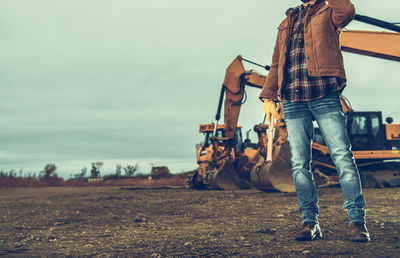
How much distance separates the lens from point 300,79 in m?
3.05

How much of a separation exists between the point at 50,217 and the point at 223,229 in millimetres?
3110

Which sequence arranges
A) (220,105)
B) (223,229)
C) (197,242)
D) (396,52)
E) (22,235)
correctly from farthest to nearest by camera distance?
(220,105)
(396,52)
(22,235)
(223,229)
(197,242)

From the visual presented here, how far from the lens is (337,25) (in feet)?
9.59

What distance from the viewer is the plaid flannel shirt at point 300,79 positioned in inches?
116

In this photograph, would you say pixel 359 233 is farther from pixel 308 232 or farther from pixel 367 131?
pixel 367 131

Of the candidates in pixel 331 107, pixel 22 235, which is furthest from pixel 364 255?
pixel 22 235

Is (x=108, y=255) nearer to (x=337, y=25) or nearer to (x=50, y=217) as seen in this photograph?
(x=337, y=25)

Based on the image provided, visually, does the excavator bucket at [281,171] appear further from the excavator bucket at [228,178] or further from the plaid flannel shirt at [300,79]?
the plaid flannel shirt at [300,79]

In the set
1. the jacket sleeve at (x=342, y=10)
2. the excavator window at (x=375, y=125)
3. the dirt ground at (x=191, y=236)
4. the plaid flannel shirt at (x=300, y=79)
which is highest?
the excavator window at (x=375, y=125)

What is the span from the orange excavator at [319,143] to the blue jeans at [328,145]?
5.75 metres

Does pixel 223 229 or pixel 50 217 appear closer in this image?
pixel 223 229

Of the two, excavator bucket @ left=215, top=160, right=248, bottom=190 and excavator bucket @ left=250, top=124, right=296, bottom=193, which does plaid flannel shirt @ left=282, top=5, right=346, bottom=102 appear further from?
excavator bucket @ left=215, top=160, right=248, bottom=190

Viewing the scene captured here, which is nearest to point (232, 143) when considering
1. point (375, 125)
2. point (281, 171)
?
point (281, 171)

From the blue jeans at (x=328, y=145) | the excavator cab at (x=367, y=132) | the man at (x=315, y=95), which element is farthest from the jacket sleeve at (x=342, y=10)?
the excavator cab at (x=367, y=132)
